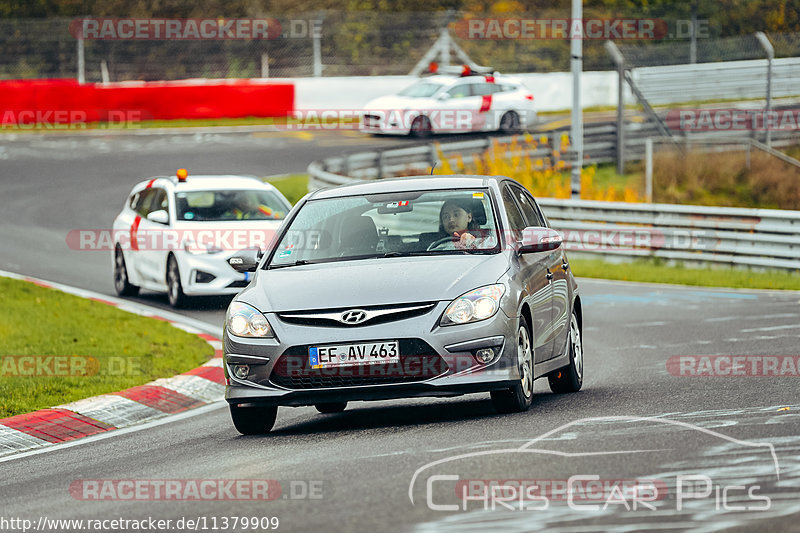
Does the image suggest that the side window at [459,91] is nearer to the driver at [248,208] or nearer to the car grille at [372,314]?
the driver at [248,208]

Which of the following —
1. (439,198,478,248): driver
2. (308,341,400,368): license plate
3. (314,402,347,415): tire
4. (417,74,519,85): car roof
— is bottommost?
(314,402,347,415): tire

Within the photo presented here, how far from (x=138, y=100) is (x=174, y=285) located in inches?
966

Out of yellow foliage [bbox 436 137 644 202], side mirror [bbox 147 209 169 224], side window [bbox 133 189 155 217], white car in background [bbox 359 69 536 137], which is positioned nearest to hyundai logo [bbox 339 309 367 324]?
side mirror [bbox 147 209 169 224]

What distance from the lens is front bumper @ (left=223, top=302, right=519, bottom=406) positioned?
28.7ft

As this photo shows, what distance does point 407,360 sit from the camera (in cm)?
873

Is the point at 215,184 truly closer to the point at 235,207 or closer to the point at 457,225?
the point at 235,207

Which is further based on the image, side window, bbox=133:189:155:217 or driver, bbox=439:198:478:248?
side window, bbox=133:189:155:217

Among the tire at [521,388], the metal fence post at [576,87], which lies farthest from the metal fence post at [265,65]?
the tire at [521,388]

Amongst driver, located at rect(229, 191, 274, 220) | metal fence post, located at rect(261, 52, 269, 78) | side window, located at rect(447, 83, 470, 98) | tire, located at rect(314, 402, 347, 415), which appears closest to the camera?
tire, located at rect(314, 402, 347, 415)

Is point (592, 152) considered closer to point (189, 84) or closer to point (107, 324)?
point (189, 84)

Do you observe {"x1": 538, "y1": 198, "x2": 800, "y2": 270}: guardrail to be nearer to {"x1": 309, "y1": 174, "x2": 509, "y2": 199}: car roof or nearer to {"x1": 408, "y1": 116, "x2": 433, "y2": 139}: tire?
{"x1": 309, "y1": 174, "x2": 509, "y2": 199}: car roof

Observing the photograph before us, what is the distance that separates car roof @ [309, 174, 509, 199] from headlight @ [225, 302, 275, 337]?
1.36 meters

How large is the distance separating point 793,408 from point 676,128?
26.3 m

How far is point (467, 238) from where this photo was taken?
970cm
